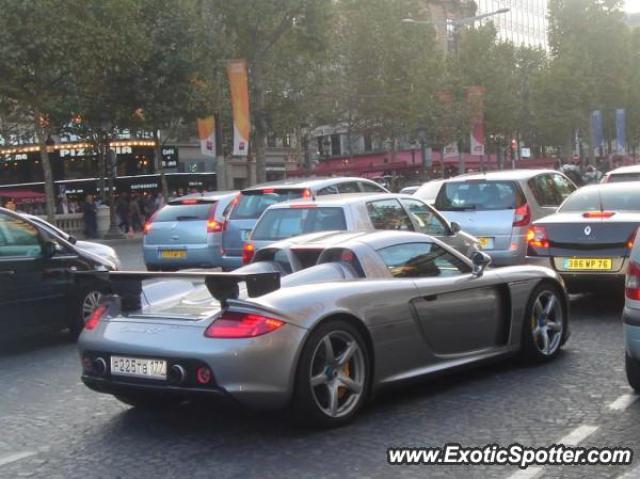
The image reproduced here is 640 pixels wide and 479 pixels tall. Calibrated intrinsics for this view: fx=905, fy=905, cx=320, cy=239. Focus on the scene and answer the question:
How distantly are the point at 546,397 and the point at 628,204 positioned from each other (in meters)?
4.75

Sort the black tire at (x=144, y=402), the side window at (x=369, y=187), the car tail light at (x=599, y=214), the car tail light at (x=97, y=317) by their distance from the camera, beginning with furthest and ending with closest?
the side window at (x=369, y=187) < the car tail light at (x=599, y=214) < the car tail light at (x=97, y=317) < the black tire at (x=144, y=402)

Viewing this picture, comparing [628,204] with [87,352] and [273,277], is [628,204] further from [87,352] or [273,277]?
[87,352]

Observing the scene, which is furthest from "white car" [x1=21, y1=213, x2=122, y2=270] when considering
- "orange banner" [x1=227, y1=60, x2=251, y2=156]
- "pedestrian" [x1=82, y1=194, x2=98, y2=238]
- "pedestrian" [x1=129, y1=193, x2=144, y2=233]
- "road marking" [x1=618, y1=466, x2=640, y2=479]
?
"pedestrian" [x1=129, y1=193, x2=144, y2=233]

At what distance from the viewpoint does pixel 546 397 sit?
6.32 m

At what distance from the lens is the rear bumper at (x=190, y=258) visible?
1508 cm

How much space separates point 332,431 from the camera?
18.4 feet

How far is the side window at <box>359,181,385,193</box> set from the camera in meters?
14.0

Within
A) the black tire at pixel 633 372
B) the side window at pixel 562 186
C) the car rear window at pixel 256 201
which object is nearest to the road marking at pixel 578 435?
the black tire at pixel 633 372

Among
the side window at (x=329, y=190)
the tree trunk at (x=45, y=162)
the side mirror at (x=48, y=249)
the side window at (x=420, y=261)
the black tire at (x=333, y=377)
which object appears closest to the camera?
the black tire at (x=333, y=377)

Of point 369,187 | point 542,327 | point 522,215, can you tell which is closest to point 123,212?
point 369,187

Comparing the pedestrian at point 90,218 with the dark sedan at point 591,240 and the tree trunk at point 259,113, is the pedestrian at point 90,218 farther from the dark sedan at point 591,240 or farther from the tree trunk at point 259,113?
the dark sedan at point 591,240

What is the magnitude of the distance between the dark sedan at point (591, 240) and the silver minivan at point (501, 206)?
2.11m

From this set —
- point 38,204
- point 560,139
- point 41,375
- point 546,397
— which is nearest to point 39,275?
point 41,375

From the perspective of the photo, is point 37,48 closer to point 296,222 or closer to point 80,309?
point 296,222
